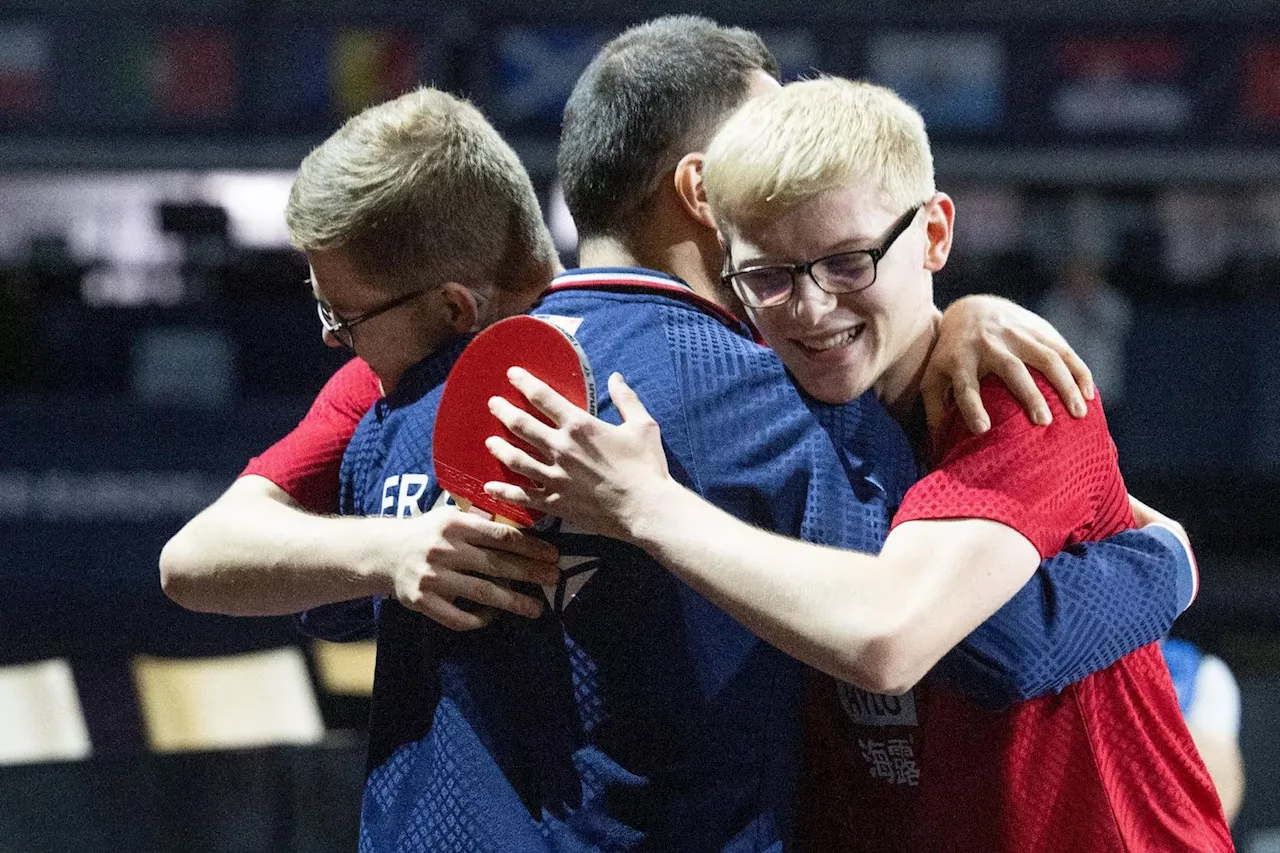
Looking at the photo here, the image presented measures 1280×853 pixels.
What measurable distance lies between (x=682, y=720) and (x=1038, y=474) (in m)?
0.43

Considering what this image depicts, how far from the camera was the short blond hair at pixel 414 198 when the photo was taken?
70.0 inches

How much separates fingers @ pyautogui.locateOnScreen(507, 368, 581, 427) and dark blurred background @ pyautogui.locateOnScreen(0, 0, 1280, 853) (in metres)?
5.27

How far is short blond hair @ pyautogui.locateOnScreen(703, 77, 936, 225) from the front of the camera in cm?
161

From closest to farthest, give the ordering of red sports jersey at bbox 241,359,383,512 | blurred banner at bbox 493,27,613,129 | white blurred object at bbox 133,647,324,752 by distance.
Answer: red sports jersey at bbox 241,359,383,512 → white blurred object at bbox 133,647,324,752 → blurred banner at bbox 493,27,613,129

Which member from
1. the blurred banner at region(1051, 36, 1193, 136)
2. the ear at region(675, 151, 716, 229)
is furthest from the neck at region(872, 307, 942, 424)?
the blurred banner at region(1051, 36, 1193, 136)

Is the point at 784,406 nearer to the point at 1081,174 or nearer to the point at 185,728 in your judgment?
the point at 185,728

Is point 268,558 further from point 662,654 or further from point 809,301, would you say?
point 809,301

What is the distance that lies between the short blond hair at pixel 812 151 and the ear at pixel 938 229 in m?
0.02

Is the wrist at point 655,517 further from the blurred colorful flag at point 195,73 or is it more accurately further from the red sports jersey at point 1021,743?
the blurred colorful flag at point 195,73

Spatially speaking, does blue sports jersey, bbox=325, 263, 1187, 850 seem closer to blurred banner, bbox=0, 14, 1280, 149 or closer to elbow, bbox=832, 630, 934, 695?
elbow, bbox=832, 630, 934, 695

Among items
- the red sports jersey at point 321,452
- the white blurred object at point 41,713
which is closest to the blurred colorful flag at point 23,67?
the white blurred object at point 41,713

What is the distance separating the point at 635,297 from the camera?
1722mm

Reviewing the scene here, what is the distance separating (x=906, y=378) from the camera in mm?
1776

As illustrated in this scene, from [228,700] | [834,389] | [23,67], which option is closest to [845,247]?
[834,389]
